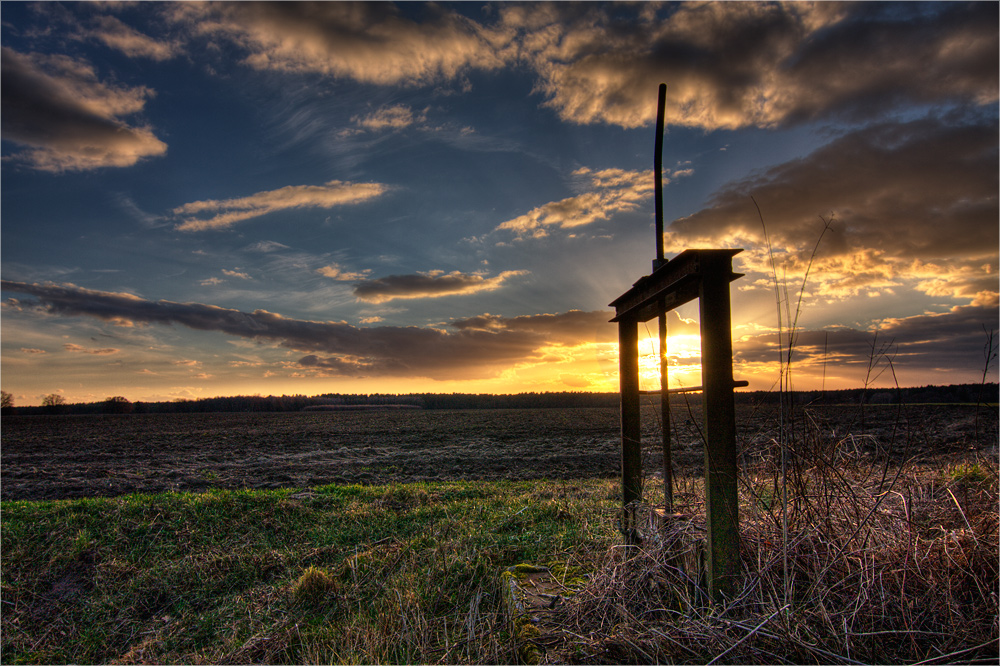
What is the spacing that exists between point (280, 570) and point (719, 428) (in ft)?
20.2

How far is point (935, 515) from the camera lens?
148 inches

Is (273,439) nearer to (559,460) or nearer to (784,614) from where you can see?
(559,460)

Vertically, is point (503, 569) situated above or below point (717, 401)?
below

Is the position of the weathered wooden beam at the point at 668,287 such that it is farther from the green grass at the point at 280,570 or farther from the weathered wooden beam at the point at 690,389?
the green grass at the point at 280,570

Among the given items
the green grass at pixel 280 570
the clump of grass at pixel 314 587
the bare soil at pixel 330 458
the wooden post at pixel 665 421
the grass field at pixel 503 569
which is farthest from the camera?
the bare soil at pixel 330 458

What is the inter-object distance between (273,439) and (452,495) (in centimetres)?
2109

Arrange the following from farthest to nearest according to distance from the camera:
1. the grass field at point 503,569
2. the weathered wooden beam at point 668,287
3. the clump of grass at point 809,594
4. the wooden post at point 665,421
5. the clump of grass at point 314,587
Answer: the clump of grass at point 314,587, the wooden post at point 665,421, the weathered wooden beam at point 668,287, the grass field at point 503,569, the clump of grass at point 809,594

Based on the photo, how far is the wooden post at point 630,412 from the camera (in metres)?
4.38

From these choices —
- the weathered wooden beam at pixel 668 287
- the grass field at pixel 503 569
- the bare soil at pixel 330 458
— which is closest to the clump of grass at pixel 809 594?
the grass field at pixel 503 569

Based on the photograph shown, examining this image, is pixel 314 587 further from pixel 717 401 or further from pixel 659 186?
pixel 659 186

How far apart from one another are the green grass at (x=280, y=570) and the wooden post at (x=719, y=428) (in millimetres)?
1352

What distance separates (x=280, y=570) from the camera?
6398 mm

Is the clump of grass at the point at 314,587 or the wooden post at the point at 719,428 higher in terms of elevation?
the wooden post at the point at 719,428

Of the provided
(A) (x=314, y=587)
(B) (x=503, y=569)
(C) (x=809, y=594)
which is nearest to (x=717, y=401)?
(C) (x=809, y=594)
